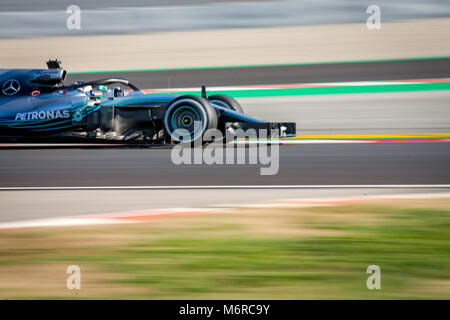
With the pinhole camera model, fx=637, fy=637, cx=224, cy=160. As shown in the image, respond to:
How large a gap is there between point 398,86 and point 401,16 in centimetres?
472

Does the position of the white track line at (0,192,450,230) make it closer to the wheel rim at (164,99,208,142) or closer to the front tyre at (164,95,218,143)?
the front tyre at (164,95,218,143)

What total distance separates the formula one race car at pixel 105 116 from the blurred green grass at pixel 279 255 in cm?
357

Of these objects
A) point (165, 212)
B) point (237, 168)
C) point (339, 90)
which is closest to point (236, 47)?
point (339, 90)

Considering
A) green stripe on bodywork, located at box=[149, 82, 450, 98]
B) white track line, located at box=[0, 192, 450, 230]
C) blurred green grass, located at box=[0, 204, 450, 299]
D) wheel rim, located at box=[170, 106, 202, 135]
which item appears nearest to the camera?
blurred green grass, located at box=[0, 204, 450, 299]

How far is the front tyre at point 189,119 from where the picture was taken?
323 inches

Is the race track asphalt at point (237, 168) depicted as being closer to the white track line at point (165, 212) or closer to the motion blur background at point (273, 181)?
the motion blur background at point (273, 181)

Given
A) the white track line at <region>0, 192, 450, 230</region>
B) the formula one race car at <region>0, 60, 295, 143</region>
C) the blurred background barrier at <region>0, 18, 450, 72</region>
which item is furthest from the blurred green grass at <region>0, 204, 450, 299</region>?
the blurred background barrier at <region>0, 18, 450, 72</region>

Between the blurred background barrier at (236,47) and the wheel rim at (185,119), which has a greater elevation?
the blurred background barrier at (236,47)

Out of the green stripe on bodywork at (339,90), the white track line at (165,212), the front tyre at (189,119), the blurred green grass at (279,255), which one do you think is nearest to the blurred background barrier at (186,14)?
the green stripe on bodywork at (339,90)

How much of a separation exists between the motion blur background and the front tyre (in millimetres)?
385

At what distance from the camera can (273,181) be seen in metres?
6.25

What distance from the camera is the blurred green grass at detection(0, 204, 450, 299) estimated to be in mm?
3311

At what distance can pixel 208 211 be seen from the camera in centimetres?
497

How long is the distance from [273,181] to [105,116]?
10.5 ft
